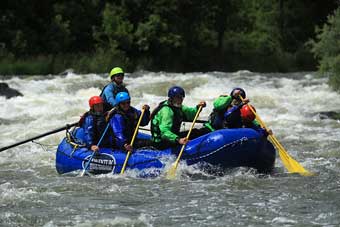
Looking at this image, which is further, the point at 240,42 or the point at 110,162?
the point at 240,42

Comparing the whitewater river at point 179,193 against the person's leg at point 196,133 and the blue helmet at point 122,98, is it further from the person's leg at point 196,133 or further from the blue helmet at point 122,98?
the blue helmet at point 122,98

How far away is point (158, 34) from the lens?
109ft

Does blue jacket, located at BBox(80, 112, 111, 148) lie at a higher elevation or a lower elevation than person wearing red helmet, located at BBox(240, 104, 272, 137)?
lower

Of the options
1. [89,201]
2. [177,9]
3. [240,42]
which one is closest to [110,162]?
[89,201]

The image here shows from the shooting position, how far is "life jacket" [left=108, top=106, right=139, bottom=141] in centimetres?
920

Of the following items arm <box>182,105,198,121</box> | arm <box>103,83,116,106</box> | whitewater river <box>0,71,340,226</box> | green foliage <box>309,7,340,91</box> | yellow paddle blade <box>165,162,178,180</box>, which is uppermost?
green foliage <box>309,7,340,91</box>

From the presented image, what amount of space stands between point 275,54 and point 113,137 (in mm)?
27642

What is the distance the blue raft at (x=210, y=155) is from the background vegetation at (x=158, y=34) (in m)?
17.9

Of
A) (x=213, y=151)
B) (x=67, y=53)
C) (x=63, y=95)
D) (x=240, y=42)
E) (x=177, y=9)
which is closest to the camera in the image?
(x=213, y=151)

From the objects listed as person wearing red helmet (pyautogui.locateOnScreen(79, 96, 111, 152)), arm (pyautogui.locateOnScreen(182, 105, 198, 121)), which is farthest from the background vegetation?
arm (pyautogui.locateOnScreen(182, 105, 198, 121))

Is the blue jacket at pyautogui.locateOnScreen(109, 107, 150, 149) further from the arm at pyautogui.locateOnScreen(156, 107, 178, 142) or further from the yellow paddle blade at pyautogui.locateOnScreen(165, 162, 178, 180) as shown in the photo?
the yellow paddle blade at pyautogui.locateOnScreen(165, 162, 178, 180)

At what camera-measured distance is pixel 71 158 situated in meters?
9.29

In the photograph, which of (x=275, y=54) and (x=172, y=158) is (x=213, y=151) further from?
(x=275, y=54)

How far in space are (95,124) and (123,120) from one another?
0.41m
